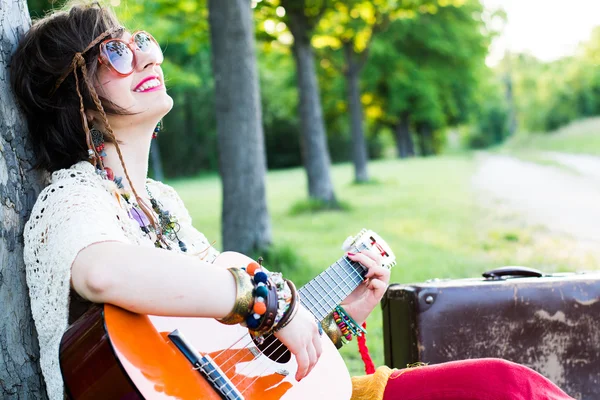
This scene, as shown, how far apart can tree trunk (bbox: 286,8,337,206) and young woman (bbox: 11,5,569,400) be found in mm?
11669

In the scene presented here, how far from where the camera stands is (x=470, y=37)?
98.8 feet

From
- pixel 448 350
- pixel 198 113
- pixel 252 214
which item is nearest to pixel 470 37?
pixel 198 113

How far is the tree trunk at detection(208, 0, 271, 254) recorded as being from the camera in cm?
690

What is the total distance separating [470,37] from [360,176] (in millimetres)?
14204

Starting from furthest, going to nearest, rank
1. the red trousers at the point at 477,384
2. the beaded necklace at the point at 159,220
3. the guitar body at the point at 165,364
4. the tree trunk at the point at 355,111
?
1. the tree trunk at the point at 355,111
2. the beaded necklace at the point at 159,220
3. the red trousers at the point at 477,384
4. the guitar body at the point at 165,364

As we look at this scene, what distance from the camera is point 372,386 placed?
198 centimetres

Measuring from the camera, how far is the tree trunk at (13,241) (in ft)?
6.04

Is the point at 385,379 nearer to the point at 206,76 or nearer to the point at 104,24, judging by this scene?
the point at 104,24

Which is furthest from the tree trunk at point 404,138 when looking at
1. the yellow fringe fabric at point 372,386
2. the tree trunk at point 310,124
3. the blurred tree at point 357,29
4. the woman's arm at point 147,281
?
the woman's arm at point 147,281

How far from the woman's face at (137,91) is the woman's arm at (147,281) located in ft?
1.72

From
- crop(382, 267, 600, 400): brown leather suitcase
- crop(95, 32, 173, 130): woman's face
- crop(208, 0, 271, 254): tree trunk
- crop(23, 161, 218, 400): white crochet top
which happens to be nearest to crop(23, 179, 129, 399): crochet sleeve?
crop(23, 161, 218, 400): white crochet top

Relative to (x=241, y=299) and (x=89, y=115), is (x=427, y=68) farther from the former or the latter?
(x=241, y=299)

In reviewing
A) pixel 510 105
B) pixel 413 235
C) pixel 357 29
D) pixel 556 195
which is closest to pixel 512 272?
pixel 413 235

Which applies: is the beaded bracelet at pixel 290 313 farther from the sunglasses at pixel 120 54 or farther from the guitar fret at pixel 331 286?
the sunglasses at pixel 120 54
